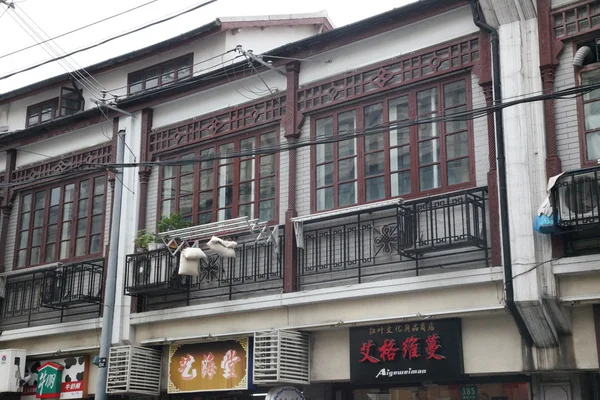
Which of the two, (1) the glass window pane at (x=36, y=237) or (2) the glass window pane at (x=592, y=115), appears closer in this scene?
(2) the glass window pane at (x=592, y=115)

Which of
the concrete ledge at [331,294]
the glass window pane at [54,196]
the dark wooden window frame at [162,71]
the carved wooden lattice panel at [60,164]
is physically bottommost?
the concrete ledge at [331,294]

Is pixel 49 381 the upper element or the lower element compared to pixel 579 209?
lower

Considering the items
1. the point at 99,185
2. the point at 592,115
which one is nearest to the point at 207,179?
the point at 99,185

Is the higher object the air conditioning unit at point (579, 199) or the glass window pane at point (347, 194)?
the glass window pane at point (347, 194)

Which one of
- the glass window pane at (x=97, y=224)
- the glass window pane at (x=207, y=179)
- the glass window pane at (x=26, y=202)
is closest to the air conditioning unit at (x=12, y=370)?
the glass window pane at (x=97, y=224)

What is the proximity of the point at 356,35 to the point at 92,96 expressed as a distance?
30.6 feet

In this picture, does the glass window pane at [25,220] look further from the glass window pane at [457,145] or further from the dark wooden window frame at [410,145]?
the glass window pane at [457,145]

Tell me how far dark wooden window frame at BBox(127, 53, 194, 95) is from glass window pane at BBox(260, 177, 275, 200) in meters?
4.93

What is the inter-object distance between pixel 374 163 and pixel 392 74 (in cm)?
168

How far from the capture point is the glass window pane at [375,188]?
15000 millimetres

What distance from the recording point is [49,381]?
62.0ft

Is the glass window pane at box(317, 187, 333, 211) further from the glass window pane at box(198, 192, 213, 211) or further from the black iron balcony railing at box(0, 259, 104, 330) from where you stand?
the black iron balcony railing at box(0, 259, 104, 330)

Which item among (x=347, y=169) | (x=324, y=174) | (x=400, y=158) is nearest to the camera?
(x=400, y=158)

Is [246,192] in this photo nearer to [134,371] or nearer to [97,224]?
[134,371]
